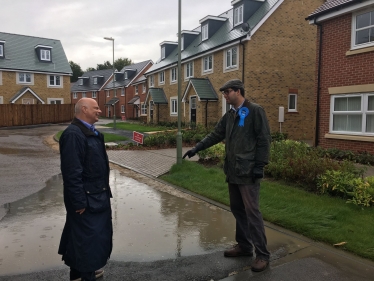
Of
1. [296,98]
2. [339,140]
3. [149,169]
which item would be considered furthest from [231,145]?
[296,98]

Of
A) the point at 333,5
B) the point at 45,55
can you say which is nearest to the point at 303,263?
the point at 333,5

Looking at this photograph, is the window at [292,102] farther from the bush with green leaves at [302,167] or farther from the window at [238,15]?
the bush with green leaves at [302,167]

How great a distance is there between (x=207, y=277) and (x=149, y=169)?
679 cm

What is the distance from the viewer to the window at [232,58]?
828 inches

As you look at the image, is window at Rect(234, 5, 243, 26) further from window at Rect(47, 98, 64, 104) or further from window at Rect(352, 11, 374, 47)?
window at Rect(47, 98, 64, 104)

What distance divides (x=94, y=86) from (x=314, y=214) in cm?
5510

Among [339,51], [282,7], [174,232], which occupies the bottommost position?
[174,232]

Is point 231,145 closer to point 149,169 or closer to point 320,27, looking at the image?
point 149,169

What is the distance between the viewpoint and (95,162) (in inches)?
128

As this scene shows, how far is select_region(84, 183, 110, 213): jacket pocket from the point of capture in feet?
10.4

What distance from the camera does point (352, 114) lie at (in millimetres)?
11742

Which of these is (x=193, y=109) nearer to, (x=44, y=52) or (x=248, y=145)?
(x=248, y=145)

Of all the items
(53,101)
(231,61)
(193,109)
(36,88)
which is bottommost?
(193,109)

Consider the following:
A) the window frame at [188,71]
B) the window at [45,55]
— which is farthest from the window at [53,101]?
the window frame at [188,71]
